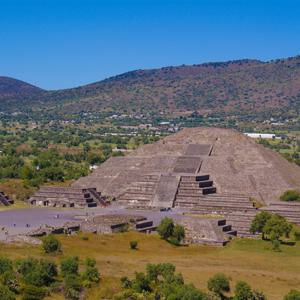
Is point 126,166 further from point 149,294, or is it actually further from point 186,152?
point 149,294

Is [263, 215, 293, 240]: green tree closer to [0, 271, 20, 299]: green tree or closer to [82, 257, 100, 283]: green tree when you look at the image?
[82, 257, 100, 283]: green tree

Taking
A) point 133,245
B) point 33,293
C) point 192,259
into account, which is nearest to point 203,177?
point 133,245

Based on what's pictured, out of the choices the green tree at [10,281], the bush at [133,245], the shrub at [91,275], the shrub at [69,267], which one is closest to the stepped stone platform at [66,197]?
the bush at [133,245]

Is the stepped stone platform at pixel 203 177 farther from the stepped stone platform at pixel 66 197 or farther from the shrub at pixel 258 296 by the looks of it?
the shrub at pixel 258 296

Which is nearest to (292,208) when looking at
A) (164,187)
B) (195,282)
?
(164,187)

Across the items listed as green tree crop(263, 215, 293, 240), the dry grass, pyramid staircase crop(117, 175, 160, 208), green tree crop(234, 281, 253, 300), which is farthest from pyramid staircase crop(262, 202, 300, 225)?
green tree crop(234, 281, 253, 300)

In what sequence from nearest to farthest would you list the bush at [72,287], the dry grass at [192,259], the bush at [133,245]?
1. the bush at [72,287]
2. the dry grass at [192,259]
3. the bush at [133,245]
